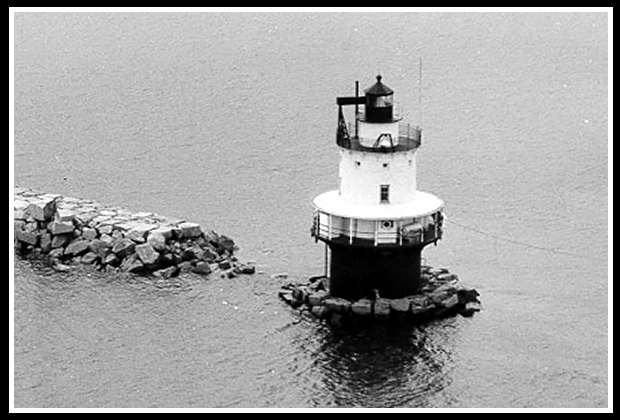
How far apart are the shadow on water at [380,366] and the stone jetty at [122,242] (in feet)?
22.0

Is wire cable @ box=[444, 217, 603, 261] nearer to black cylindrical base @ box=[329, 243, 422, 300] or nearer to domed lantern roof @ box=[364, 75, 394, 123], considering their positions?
black cylindrical base @ box=[329, 243, 422, 300]

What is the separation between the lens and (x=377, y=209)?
48.5 meters

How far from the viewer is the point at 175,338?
47.8 m

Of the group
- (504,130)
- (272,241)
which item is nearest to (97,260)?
(272,241)

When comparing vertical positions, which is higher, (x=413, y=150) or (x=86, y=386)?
(x=413, y=150)

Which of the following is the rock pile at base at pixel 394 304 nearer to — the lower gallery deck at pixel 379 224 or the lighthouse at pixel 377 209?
the lighthouse at pixel 377 209

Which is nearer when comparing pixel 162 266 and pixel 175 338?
pixel 175 338

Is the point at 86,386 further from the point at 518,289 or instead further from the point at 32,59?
the point at 32,59

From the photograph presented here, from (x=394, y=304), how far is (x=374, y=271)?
108 centimetres

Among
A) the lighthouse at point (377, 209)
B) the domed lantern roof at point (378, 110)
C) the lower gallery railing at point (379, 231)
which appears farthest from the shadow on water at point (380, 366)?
the domed lantern roof at point (378, 110)

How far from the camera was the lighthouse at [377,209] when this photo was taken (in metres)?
48.2

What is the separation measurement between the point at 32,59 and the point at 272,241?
117 feet

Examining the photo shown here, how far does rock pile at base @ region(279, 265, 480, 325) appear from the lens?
48.7m

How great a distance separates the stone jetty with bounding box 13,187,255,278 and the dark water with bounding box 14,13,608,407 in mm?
851
